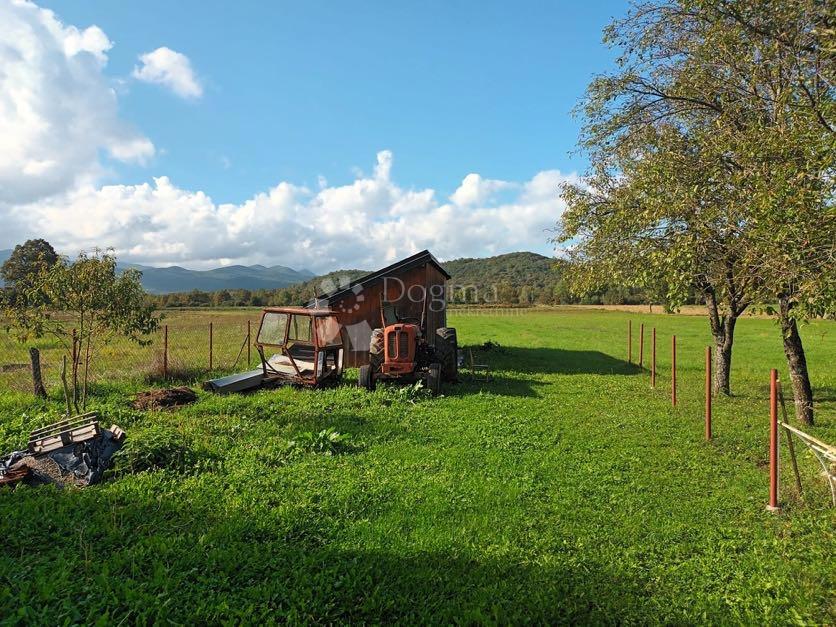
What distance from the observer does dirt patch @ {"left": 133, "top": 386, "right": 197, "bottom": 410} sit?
384 inches

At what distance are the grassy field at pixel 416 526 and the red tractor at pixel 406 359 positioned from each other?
2510mm

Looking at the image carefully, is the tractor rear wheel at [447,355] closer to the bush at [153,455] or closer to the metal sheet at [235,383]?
the metal sheet at [235,383]

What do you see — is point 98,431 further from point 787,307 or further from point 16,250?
point 16,250

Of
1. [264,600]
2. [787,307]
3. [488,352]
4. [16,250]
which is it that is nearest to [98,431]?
[264,600]

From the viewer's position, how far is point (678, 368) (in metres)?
18.2

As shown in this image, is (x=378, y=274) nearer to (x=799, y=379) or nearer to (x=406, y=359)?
(x=406, y=359)

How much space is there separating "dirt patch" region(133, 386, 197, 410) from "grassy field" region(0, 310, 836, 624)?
519mm

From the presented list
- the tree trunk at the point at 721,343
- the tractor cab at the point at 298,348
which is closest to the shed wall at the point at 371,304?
the tractor cab at the point at 298,348

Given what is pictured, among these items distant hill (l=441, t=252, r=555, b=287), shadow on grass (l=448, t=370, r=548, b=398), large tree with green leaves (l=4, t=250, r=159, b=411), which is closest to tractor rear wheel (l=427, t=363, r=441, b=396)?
shadow on grass (l=448, t=370, r=548, b=398)

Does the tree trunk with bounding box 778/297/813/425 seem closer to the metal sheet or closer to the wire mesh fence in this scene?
the metal sheet

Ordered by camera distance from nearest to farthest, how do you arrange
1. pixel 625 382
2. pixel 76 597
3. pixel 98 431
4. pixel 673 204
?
pixel 76 597, pixel 98 431, pixel 673 204, pixel 625 382

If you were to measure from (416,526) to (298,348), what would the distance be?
8430 millimetres

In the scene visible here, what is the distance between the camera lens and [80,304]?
874 centimetres

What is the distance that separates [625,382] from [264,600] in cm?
1346
